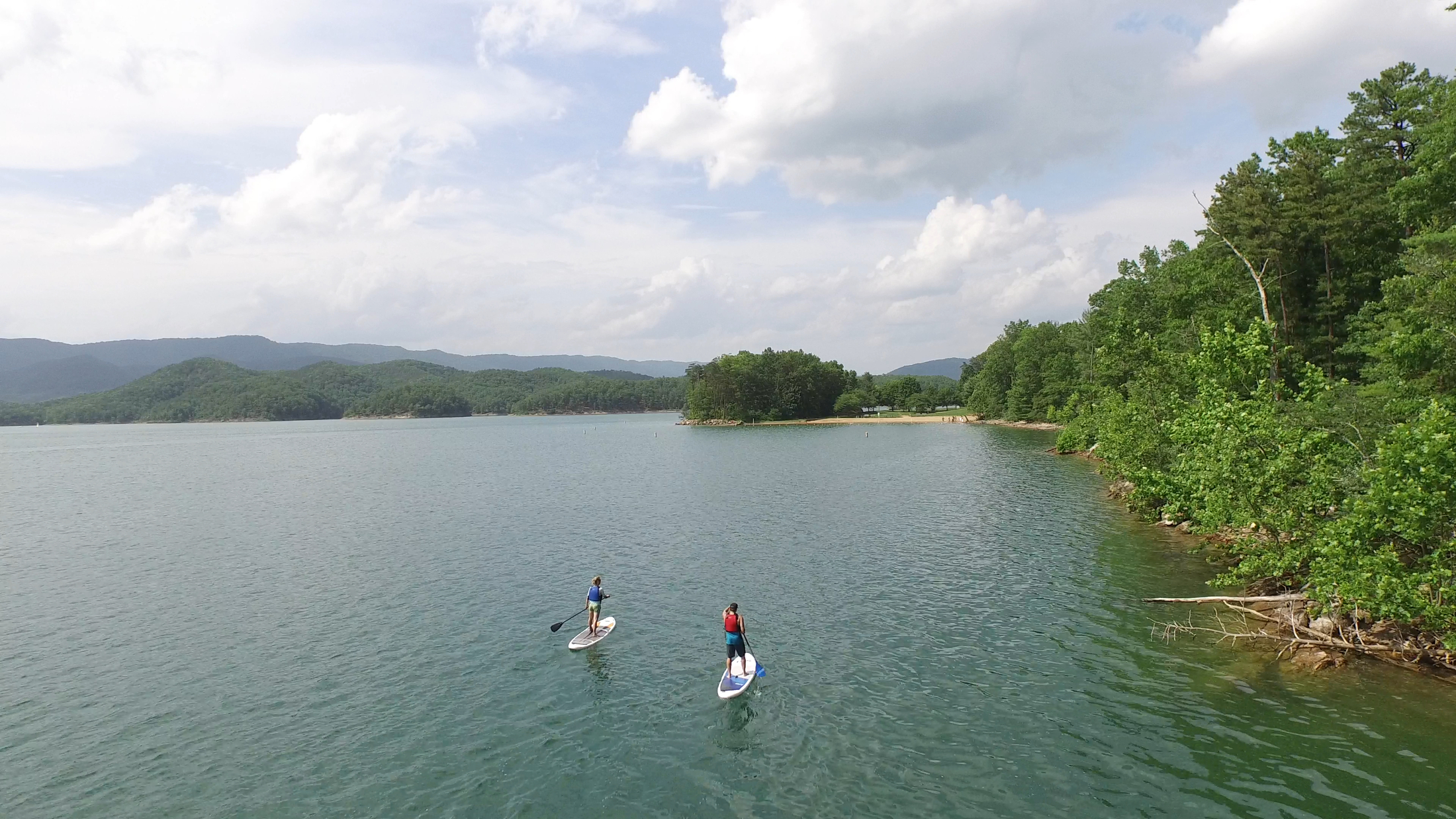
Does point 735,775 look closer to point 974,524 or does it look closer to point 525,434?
point 974,524

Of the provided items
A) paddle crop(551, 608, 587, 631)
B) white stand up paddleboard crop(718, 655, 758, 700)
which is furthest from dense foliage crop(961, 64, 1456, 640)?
paddle crop(551, 608, 587, 631)

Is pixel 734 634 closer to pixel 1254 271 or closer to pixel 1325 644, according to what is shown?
pixel 1325 644

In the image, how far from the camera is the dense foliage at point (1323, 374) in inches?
834

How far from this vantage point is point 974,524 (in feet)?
161

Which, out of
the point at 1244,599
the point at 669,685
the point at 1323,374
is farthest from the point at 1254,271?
the point at 669,685

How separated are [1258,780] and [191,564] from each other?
2021 inches

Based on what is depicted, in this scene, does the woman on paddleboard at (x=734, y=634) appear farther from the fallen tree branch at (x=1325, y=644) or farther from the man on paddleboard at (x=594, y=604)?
the fallen tree branch at (x=1325, y=644)

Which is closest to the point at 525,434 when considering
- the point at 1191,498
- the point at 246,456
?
the point at 246,456

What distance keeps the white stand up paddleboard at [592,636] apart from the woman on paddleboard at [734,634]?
6645mm

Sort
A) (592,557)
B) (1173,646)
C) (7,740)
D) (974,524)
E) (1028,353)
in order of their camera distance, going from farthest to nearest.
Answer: (1028,353) < (974,524) < (592,557) < (1173,646) < (7,740)

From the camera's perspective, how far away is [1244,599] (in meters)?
26.8

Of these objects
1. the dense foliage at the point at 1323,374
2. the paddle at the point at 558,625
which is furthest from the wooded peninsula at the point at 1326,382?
the paddle at the point at 558,625

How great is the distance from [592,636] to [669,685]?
17.4ft

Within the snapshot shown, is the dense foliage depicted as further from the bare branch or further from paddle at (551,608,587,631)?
paddle at (551,608,587,631)
